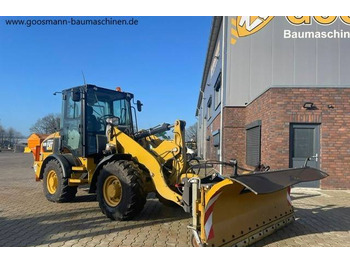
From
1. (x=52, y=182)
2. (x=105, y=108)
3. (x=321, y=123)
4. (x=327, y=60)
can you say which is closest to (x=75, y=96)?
(x=105, y=108)

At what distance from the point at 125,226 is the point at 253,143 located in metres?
7.91

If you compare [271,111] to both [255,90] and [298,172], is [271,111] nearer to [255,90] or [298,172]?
[255,90]

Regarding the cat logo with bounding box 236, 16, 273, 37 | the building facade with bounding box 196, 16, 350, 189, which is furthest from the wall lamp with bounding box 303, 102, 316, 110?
the cat logo with bounding box 236, 16, 273, 37

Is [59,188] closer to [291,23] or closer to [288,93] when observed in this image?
[288,93]

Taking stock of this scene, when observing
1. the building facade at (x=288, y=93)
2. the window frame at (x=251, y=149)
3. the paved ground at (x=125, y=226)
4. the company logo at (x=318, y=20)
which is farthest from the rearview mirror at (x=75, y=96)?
the company logo at (x=318, y=20)

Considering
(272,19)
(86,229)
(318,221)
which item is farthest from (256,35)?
(86,229)

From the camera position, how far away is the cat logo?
40.6ft

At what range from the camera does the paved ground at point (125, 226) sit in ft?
15.1

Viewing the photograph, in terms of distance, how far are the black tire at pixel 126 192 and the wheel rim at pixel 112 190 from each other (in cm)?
3

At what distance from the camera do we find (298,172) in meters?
4.95

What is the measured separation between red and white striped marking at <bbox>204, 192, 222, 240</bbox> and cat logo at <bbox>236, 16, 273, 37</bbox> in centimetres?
1012

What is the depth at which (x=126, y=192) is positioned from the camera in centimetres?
534

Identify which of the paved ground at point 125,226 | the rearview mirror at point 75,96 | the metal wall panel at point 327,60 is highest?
the metal wall panel at point 327,60

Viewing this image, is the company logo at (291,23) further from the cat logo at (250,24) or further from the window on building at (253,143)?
the window on building at (253,143)
